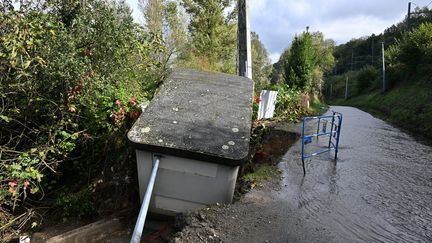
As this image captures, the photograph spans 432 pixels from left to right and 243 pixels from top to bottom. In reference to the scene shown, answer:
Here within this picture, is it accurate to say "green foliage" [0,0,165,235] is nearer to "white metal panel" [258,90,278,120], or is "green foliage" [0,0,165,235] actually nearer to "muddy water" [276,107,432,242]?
"muddy water" [276,107,432,242]

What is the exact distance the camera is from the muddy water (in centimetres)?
455

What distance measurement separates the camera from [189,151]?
4.46 m

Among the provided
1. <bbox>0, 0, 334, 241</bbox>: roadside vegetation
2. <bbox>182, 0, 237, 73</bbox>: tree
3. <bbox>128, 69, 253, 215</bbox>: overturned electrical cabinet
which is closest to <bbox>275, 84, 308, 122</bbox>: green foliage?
Result: <bbox>0, 0, 334, 241</bbox>: roadside vegetation

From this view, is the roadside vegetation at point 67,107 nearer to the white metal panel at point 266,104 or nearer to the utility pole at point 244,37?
the utility pole at point 244,37

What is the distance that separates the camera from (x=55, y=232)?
16.7ft

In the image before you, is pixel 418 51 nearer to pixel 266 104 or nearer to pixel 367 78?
pixel 266 104

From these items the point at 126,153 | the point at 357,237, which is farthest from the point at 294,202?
the point at 126,153

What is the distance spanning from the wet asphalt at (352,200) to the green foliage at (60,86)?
325 centimetres

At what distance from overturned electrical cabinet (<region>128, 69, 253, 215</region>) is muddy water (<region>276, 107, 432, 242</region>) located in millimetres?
1023

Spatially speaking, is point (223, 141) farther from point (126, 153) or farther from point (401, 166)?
point (401, 166)

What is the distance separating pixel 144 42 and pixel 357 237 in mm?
5129

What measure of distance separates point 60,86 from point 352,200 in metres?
5.13

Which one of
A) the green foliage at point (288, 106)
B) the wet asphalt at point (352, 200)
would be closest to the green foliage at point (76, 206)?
the wet asphalt at point (352, 200)

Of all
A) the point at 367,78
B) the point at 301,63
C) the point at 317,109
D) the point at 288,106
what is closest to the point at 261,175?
the point at 288,106
